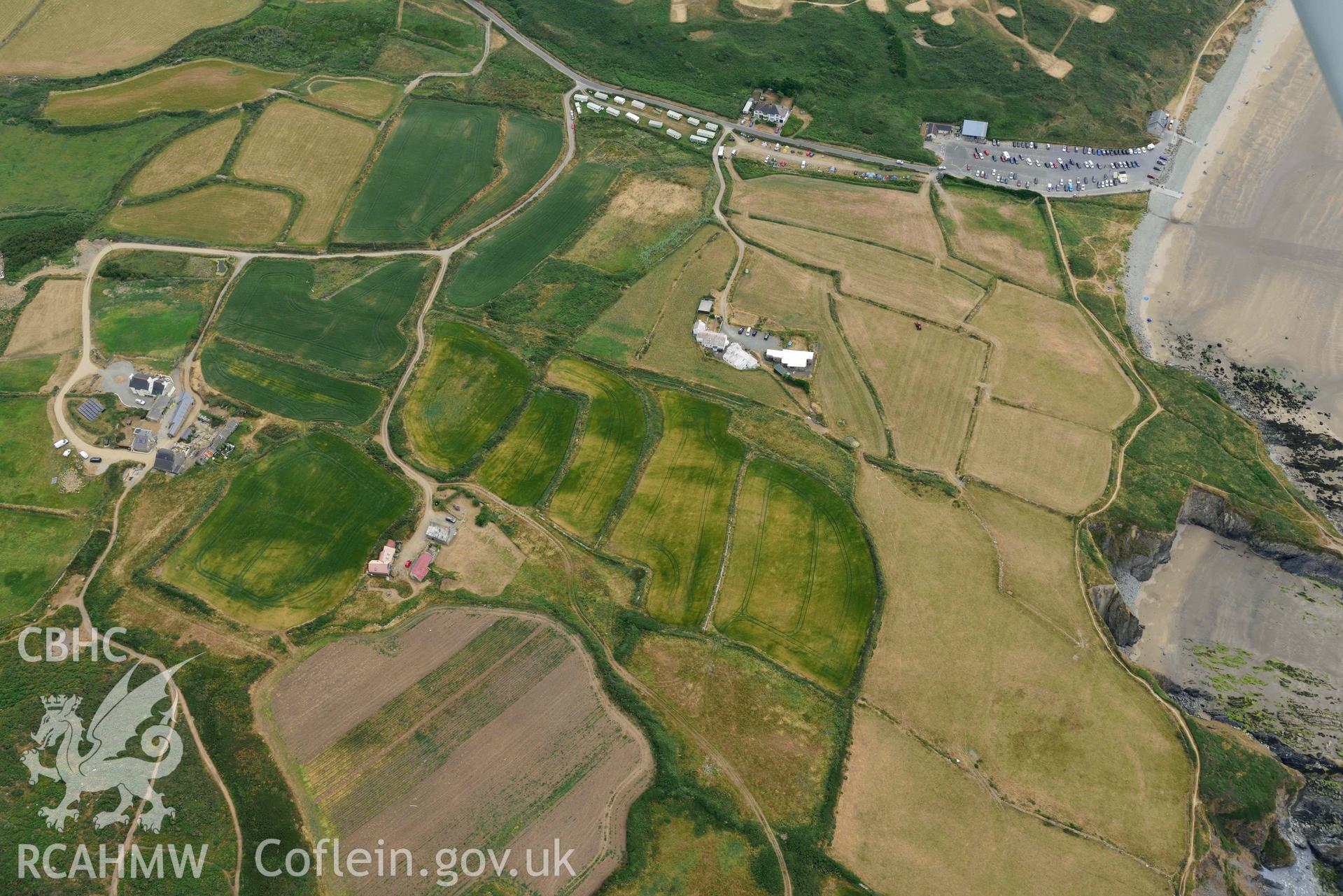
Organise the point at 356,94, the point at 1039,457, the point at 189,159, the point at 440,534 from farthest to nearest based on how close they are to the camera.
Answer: the point at 356,94 → the point at 189,159 → the point at 1039,457 → the point at 440,534

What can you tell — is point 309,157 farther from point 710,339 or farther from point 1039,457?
point 1039,457

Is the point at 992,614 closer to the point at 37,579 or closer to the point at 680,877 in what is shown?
the point at 680,877

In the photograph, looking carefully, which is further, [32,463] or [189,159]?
[189,159]

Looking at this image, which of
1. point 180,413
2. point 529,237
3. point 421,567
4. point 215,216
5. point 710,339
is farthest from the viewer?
point 529,237

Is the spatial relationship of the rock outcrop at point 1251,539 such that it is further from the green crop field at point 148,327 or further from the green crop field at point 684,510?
the green crop field at point 148,327

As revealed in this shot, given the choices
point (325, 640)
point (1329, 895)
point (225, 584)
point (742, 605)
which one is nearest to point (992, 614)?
point (742, 605)

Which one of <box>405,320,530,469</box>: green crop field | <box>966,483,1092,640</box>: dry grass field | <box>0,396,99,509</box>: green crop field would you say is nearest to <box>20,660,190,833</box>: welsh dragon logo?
<box>0,396,99,509</box>: green crop field

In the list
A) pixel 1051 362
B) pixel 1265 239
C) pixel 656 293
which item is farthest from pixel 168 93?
pixel 1265 239
